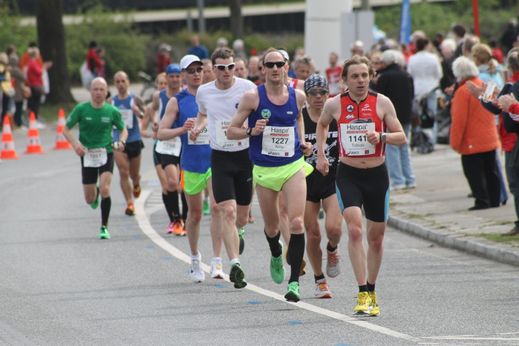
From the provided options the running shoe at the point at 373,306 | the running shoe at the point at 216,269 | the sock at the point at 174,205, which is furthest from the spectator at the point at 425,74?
the running shoe at the point at 373,306

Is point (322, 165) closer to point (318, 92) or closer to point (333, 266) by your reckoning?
point (318, 92)

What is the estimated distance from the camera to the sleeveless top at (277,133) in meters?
12.0

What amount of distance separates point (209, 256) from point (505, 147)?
341 centimetres

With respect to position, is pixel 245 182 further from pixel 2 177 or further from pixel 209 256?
pixel 2 177

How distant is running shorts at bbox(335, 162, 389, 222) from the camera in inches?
440

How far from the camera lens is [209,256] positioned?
15023 millimetres

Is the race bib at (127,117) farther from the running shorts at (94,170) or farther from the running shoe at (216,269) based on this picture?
the running shoe at (216,269)

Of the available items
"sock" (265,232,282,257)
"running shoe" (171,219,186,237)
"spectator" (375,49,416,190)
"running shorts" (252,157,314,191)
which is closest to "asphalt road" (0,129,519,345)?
"running shoe" (171,219,186,237)

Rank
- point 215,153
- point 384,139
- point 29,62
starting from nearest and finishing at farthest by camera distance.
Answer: point 384,139 → point 215,153 → point 29,62

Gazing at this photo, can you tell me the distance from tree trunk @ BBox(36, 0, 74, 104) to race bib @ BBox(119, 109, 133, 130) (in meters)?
21.2

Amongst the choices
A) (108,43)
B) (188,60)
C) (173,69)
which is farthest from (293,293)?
(108,43)

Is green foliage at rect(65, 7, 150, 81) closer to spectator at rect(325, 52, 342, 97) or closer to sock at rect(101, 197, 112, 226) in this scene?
spectator at rect(325, 52, 342, 97)

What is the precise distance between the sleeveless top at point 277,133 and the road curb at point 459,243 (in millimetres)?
3122

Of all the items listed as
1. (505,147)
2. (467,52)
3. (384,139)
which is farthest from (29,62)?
(384,139)
